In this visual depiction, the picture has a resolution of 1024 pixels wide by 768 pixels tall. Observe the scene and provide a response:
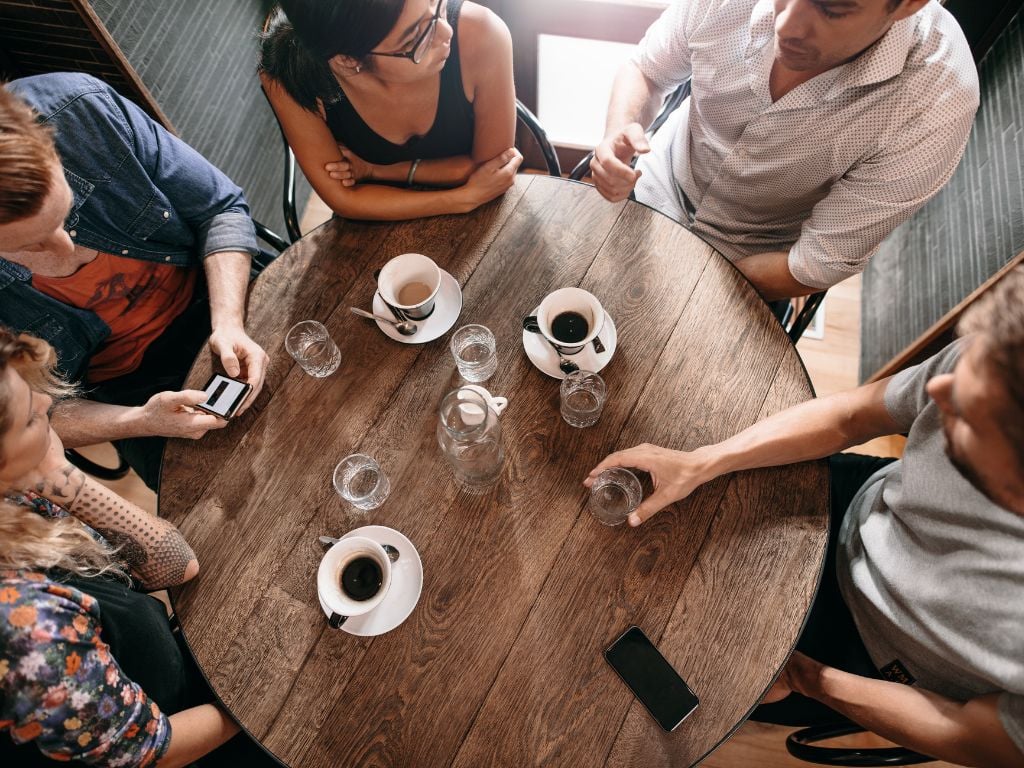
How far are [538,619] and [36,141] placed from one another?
4.88 ft

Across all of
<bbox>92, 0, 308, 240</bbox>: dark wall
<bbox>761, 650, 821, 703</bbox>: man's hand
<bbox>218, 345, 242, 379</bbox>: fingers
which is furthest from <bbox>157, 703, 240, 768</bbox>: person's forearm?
<bbox>92, 0, 308, 240</bbox>: dark wall

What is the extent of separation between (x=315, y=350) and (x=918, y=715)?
1.56m

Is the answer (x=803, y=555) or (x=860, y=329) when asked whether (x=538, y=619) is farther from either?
(x=860, y=329)

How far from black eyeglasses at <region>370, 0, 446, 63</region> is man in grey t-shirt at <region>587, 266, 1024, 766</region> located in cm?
109

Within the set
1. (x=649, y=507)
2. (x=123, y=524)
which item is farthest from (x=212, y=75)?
(x=649, y=507)

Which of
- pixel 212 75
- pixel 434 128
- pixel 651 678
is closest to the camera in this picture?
pixel 651 678

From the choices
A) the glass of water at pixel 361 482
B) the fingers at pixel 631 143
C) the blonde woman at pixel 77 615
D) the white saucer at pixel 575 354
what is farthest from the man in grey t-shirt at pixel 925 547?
the blonde woman at pixel 77 615

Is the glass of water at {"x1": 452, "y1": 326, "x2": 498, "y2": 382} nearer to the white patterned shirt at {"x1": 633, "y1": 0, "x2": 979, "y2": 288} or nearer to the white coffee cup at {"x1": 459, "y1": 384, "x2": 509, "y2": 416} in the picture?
the white coffee cup at {"x1": 459, "y1": 384, "x2": 509, "y2": 416}

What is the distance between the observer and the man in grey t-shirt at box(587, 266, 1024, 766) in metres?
1.00

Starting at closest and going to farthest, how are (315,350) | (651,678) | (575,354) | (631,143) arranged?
(651,678), (575,354), (315,350), (631,143)

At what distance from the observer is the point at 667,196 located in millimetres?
2092

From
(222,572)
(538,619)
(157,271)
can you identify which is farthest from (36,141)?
(538,619)

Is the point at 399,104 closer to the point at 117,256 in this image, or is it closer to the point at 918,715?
the point at 117,256

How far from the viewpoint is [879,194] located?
152 centimetres
